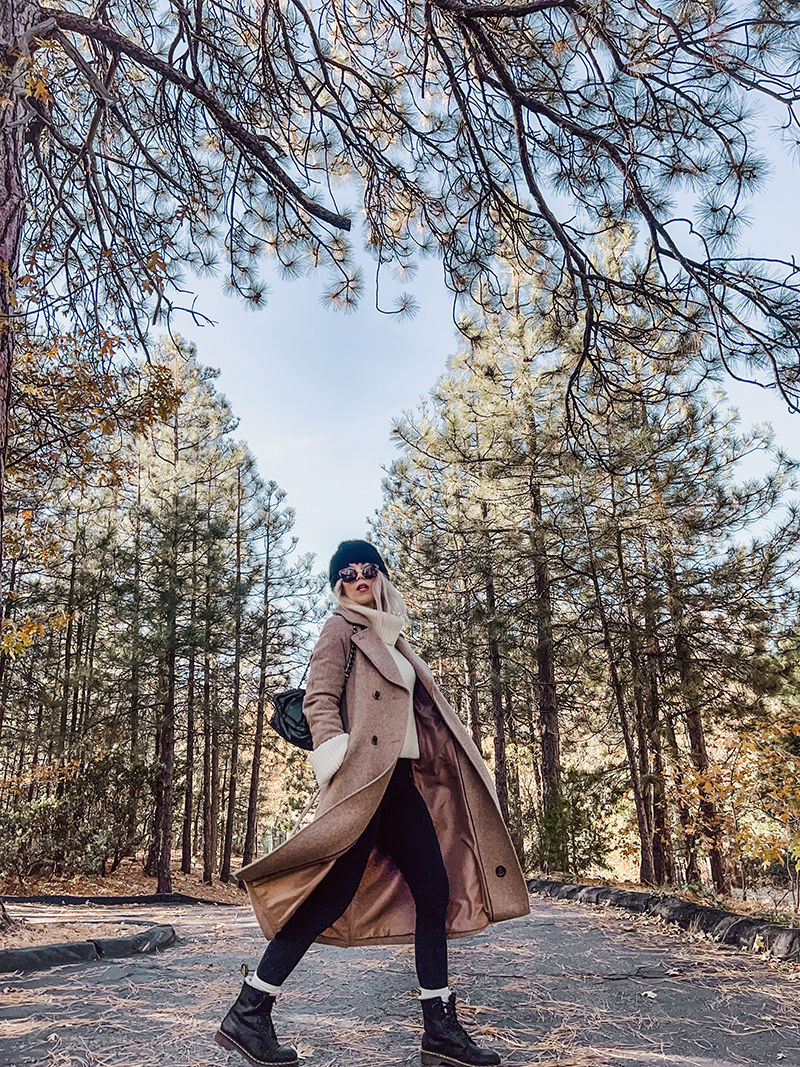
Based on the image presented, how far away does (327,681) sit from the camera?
2416mm

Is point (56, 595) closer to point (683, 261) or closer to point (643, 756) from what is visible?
point (643, 756)

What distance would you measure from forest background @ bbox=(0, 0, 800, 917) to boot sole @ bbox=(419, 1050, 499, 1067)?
11.2 feet

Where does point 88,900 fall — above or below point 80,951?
below

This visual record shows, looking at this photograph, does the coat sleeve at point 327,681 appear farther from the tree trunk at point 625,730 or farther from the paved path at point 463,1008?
the tree trunk at point 625,730

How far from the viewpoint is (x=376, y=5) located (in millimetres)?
4637

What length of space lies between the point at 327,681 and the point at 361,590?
0.43 meters

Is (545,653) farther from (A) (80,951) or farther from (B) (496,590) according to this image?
(A) (80,951)

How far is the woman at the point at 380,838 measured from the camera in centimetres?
212

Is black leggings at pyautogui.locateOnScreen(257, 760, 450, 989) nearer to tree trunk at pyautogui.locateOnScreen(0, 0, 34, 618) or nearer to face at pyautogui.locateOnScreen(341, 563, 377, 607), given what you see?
face at pyautogui.locateOnScreen(341, 563, 377, 607)

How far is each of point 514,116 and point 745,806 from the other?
251 inches

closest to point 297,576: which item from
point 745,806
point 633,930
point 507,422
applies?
point 507,422

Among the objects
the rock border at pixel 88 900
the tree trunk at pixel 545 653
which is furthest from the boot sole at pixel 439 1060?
the rock border at pixel 88 900

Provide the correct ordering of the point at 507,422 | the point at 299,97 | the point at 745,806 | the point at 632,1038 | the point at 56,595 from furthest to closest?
the point at 56,595 < the point at 507,422 < the point at 745,806 < the point at 299,97 < the point at 632,1038

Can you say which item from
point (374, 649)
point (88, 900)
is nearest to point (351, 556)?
point (374, 649)
